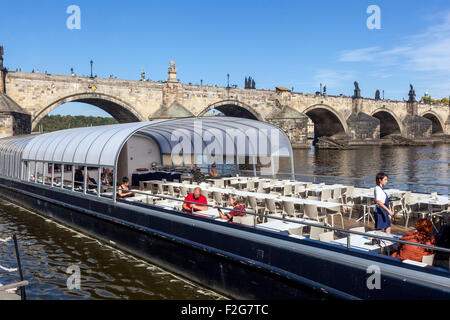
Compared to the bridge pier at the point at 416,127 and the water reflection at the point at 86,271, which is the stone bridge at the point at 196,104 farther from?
the water reflection at the point at 86,271

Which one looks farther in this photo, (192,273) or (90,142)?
(90,142)

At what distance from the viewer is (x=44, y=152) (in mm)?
13188

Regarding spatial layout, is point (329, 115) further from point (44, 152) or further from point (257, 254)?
point (257, 254)

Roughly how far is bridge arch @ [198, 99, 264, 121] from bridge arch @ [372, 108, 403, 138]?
32.3 meters

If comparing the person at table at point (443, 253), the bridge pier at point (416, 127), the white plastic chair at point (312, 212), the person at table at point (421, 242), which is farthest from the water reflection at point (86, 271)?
the bridge pier at point (416, 127)

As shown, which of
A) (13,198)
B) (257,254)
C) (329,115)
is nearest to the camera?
(257,254)

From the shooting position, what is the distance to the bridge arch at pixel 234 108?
154 ft

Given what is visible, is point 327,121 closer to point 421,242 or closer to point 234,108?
point 234,108

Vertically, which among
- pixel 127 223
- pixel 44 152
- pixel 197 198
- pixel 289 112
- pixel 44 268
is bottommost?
pixel 44 268

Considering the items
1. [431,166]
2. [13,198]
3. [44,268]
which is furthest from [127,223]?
[431,166]

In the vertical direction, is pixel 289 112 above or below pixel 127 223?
above

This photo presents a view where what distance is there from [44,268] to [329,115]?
60.6 meters

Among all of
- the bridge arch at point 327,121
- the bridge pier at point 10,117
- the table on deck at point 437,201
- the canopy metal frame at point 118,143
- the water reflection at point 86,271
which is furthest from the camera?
the bridge arch at point 327,121

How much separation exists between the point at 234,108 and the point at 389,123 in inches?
1606
